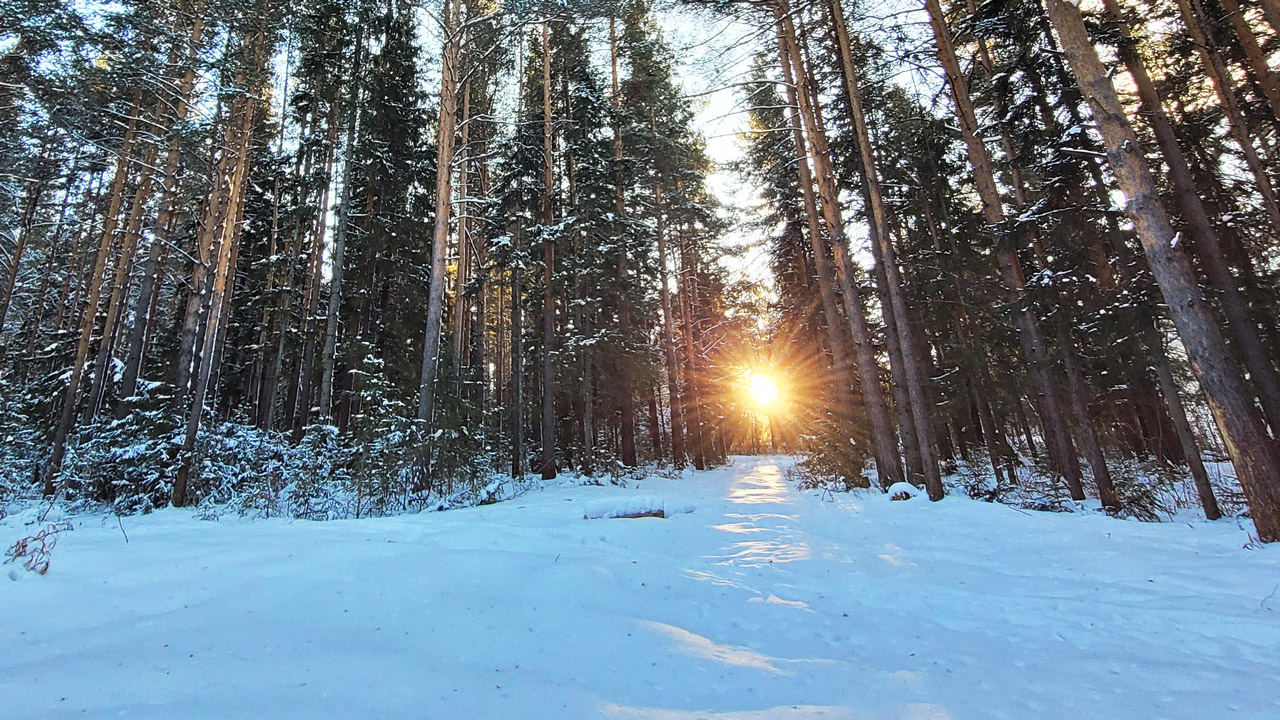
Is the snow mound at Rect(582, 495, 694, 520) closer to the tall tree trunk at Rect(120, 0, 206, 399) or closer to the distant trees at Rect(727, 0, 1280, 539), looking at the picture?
the distant trees at Rect(727, 0, 1280, 539)

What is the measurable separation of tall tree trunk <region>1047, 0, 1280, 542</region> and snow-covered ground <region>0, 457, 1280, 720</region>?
0.70m

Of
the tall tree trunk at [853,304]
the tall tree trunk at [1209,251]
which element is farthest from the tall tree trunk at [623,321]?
the tall tree trunk at [1209,251]

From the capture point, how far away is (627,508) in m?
6.87

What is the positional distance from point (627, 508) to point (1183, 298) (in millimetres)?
7037

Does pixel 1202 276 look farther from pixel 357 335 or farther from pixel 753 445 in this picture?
pixel 753 445

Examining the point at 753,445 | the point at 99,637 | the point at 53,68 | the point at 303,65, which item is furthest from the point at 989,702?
the point at 753,445

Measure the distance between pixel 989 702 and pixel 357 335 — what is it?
18.1 m

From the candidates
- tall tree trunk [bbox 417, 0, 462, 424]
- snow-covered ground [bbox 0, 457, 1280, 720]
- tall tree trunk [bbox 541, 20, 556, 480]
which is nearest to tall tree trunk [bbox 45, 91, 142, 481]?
tall tree trunk [bbox 417, 0, 462, 424]

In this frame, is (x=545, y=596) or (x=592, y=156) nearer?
(x=545, y=596)

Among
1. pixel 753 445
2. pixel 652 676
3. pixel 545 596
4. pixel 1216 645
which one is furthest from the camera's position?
pixel 753 445

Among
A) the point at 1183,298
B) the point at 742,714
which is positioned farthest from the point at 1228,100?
the point at 742,714

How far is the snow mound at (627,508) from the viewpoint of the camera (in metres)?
6.71

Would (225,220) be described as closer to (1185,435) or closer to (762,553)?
(762,553)

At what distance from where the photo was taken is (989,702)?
2072 mm
